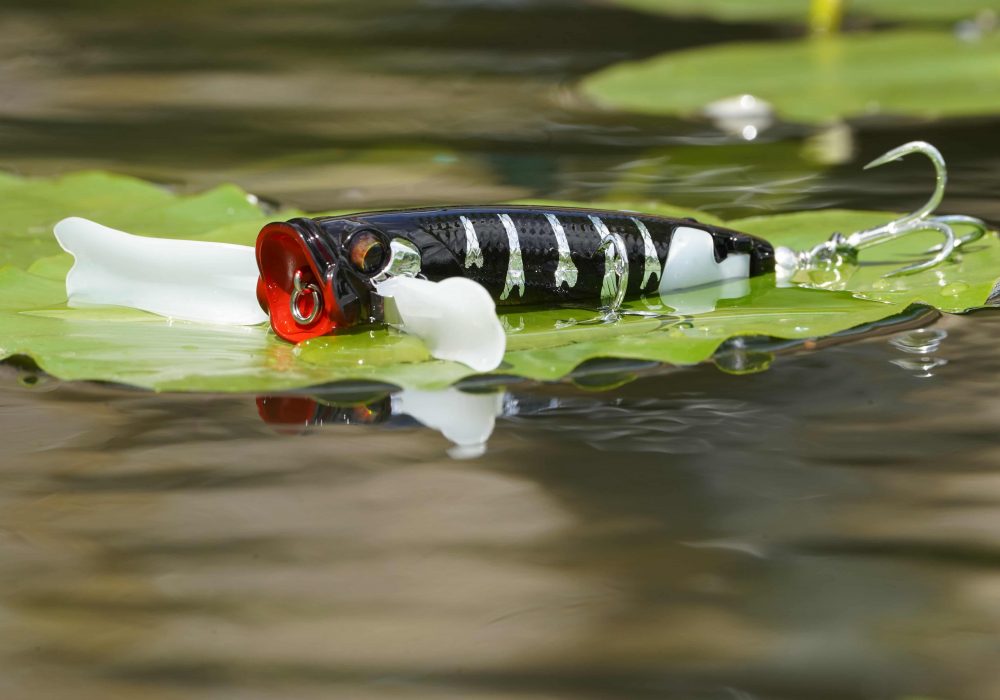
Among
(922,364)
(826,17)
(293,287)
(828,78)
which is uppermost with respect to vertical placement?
(826,17)

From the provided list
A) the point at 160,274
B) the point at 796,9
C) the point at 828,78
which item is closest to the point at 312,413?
the point at 160,274

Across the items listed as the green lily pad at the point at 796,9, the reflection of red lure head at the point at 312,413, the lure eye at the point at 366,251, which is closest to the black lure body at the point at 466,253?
the lure eye at the point at 366,251

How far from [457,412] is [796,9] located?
18.6 ft

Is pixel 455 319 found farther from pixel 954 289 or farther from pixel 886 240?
pixel 886 240

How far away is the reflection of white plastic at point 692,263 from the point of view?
2.10 meters

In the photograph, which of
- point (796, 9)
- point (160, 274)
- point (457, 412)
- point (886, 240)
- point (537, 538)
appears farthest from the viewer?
point (796, 9)

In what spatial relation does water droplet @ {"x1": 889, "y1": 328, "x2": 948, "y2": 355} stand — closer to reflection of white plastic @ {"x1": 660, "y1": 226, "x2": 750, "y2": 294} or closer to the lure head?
reflection of white plastic @ {"x1": 660, "y1": 226, "x2": 750, "y2": 294}

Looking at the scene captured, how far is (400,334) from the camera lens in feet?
6.18

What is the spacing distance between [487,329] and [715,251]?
55 cm

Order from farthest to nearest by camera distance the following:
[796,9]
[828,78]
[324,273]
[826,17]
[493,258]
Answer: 1. [796,9]
2. [826,17]
3. [828,78]
4. [493,258]
5. [324,273]

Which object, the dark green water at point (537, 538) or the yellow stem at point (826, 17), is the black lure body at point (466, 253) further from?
the yellow stem at point (826, 17)

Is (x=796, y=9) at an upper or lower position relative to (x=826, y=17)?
upper

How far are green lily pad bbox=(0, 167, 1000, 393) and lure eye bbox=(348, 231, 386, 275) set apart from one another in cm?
9

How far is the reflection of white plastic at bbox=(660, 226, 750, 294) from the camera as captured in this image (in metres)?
2.10
